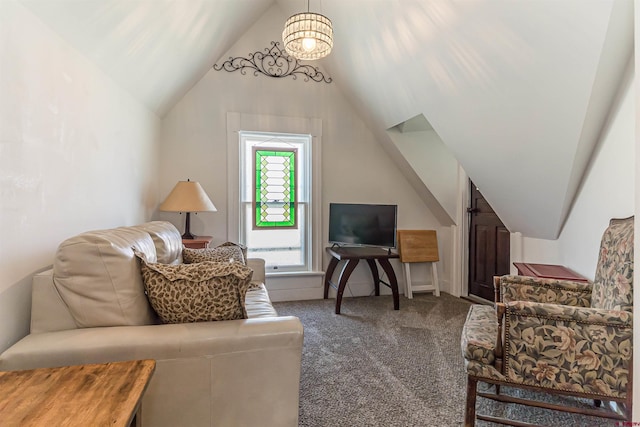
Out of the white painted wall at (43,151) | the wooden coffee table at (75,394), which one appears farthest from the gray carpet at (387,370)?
the white painted wall at (43,151)

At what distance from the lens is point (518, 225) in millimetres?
3047

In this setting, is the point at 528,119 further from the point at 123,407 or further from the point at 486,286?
the point at 123,407

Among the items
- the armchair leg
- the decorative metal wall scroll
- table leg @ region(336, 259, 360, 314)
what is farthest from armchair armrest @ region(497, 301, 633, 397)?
the decorative metal wall scroll

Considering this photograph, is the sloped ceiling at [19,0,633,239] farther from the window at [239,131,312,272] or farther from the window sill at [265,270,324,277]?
the window sill at [265,270,324,277]

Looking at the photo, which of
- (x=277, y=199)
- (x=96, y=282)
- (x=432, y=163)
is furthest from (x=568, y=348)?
(x=277, y=199)

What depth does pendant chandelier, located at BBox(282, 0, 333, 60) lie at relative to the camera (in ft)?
7.28

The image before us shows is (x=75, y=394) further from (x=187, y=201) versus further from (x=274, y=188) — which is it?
(x=274, y=188)

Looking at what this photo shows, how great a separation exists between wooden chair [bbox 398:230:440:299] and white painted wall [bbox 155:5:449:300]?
0.18 metres

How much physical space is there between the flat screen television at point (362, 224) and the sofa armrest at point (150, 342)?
2.34 meters

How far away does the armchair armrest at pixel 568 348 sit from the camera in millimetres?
1331

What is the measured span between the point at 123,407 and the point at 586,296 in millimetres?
2224

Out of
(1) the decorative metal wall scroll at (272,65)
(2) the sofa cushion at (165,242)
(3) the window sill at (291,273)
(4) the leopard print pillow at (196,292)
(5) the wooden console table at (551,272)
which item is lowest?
(3) the window sill at (291,273)

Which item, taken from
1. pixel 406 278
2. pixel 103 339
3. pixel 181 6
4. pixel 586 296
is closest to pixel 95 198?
pixel 103 339

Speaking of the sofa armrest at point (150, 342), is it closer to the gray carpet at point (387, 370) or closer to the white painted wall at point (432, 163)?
the gray carpet at point (387, 370)
